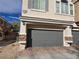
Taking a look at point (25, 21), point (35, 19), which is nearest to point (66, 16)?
point (35, 19)

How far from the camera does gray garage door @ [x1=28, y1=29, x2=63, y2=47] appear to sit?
14219 millimetres

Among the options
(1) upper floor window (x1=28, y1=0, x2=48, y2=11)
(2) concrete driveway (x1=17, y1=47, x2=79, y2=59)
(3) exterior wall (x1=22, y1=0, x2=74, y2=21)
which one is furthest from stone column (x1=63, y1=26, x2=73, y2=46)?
(1) upper floor window (x1=28, y1=0, x2=48, y2=11)

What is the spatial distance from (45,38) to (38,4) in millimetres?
4244

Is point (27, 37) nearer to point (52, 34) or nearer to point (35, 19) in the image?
point (35, 19)

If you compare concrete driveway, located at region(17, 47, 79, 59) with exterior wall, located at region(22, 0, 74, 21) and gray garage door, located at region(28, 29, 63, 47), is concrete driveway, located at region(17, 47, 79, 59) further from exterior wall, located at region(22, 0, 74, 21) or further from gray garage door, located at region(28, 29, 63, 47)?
exterior wall, located at region(22, 0, 74, 21)

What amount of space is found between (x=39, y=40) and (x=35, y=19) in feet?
8.69

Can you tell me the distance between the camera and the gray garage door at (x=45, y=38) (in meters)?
14.2

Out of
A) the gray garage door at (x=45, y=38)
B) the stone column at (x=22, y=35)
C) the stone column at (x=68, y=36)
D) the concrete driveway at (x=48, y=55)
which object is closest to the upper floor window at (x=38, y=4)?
the stone column at (x=22, y=35)

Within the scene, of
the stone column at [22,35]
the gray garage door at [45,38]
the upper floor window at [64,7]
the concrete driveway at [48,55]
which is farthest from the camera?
the upper floor window at [64,7]

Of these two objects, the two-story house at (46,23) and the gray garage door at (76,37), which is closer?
the two-story house at (46,23)

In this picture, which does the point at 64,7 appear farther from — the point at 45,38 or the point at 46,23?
the point at 45,38

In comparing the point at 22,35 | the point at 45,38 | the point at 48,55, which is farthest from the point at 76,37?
the point at 22,35

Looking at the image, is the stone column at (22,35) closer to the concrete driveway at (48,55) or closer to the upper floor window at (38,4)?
the concrete driveway at (48,55)

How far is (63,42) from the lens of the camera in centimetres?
1563
